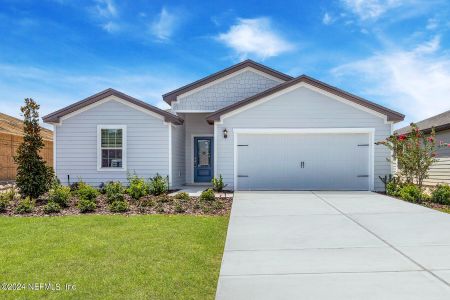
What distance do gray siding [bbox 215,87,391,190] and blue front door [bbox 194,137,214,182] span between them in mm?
3531

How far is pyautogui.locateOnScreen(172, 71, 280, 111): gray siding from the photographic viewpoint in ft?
58.2

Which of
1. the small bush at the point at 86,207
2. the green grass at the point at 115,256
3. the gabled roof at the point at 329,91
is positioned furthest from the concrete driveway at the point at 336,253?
the gabled roof at the point at 329,91

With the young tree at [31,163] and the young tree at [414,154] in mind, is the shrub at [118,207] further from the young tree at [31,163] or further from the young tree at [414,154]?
the young tree at [414,154]

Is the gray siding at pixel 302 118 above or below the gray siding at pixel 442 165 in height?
above

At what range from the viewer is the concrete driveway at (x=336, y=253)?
4.36 meters

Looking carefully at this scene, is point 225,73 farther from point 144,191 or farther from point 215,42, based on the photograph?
point 144,191

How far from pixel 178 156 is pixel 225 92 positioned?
366 centimetres

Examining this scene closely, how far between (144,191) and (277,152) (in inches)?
204

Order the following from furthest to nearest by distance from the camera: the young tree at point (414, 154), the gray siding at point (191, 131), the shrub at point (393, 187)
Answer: the gray siding at point (191, 131) → the shrub at point (393, 187) → the young tree at point (414, 154)

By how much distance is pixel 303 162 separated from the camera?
48.8ft

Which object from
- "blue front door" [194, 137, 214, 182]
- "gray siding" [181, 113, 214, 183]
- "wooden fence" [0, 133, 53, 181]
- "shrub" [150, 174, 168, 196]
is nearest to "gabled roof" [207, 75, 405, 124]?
"shrub" [150, 174, 168, 196]

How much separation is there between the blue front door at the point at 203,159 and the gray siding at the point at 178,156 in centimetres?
63

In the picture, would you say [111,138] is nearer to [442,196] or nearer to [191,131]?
[191,131]

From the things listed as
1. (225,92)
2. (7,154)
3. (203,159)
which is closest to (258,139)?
(225,92)
